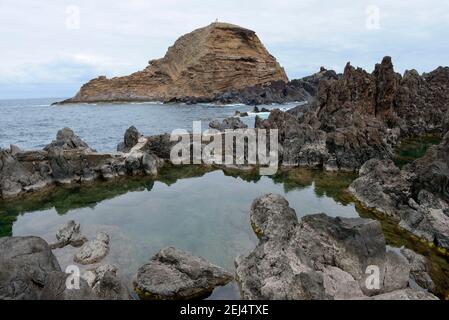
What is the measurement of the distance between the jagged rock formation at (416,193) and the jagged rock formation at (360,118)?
369 inches

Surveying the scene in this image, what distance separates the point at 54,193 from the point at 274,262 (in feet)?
79.8

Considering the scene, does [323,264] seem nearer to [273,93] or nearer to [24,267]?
[24,267]

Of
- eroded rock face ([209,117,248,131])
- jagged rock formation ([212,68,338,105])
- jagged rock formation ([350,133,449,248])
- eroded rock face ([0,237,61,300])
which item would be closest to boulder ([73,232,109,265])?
eroded rock face ([0,237,61,300])

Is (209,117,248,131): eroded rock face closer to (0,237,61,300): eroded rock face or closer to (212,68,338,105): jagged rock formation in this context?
(0,237,61,300): eroded rock face

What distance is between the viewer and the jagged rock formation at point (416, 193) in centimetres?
2183

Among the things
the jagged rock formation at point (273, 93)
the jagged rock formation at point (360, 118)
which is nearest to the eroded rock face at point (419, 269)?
the jagged rock formation at point (360, 118)

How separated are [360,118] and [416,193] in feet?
71.8

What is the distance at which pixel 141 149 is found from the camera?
4119 cm

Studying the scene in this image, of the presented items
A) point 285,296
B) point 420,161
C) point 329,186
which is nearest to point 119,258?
point 285,296

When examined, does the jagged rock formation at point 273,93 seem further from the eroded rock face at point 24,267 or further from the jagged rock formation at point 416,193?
the eroded rock face at point 24,267

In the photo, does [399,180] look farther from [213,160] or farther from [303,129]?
[213,160]

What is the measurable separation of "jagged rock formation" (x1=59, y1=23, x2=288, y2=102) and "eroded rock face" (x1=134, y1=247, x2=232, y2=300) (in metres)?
140

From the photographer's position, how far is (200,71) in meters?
161

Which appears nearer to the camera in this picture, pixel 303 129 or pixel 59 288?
pixel 59 288
